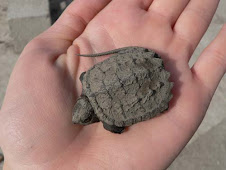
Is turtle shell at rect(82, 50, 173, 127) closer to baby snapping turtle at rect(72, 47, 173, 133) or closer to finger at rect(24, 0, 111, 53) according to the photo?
baby snapping turtle at rect(72, 47, 173, 133)

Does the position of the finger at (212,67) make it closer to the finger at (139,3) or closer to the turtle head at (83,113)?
the finger at (139,3)

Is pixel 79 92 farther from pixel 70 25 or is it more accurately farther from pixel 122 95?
pixel 70 25

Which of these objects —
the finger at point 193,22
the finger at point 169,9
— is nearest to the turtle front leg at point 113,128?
the finger at point 193,22

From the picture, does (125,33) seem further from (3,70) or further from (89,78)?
(3,70)

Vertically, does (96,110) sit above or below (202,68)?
below

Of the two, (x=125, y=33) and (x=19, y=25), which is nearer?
(x=125, y=33)

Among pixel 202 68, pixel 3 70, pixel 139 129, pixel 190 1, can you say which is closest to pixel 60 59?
pixel 139 129

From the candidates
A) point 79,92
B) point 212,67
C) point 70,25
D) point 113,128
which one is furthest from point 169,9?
point 113,128
